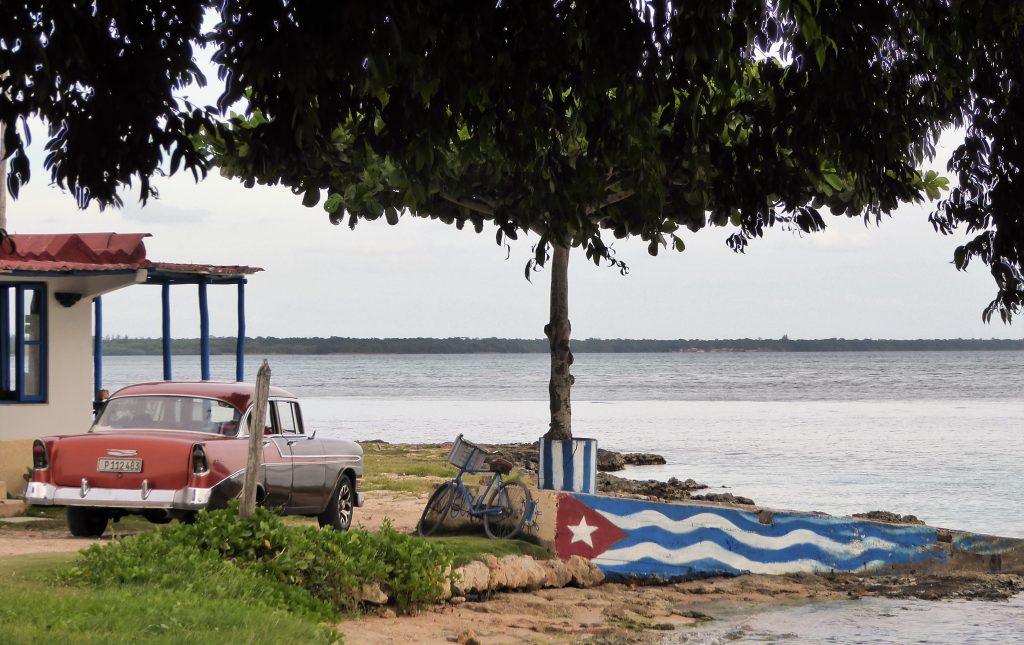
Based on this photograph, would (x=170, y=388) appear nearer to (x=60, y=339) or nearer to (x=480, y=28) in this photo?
(x=60, y=339)

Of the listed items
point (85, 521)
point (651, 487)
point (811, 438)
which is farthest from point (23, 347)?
point (811, 438)

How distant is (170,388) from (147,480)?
1.49 meters

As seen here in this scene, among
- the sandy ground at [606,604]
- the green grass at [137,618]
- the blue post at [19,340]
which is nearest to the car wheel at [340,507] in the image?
the sandy ground at [606,604]

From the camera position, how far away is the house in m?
17.6

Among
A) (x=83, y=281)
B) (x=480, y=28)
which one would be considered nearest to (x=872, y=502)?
(x=83, y=281)

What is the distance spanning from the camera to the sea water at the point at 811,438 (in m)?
13.3

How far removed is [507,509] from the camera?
47.3 feet

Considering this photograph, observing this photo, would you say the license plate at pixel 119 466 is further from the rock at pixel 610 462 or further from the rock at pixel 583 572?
the rock at pixel 610 462

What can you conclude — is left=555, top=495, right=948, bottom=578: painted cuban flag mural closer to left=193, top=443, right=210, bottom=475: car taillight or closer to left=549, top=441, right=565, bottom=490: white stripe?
left=549, top=441, right=565, bottom=490: white stripe

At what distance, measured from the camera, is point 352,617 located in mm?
10656

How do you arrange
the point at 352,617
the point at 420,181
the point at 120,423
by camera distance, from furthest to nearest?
the point at 120,423 < the point at 352,617 < the point at 420,181

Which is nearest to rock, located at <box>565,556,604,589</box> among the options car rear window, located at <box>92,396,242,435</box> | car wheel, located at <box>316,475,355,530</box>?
car wheel, located at <box>316,475,355,530</box>

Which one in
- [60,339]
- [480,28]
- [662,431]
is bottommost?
[662,431]

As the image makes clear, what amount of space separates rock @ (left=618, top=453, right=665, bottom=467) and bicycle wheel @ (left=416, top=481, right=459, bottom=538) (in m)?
17.8
